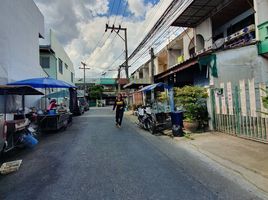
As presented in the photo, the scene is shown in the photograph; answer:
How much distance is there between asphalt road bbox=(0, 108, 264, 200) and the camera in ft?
13.1

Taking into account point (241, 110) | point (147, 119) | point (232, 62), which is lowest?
point (147, 119)

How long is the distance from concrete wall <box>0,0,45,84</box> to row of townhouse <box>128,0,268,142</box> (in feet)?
29.5

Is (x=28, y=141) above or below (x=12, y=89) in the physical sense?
below

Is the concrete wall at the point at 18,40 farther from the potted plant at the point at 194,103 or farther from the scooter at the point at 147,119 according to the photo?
the potted plant at the point at 194,103

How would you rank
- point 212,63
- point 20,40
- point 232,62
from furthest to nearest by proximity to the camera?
point 20,40 → point 232,62 → point 212,63

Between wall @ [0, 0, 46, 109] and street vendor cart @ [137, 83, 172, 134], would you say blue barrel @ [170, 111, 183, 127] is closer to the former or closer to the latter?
street vendor cart @ [137, 83, 172, 134]

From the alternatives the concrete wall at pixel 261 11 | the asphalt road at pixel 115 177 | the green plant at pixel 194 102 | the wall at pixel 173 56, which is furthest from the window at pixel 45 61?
the concrete wall at pixel 261 11

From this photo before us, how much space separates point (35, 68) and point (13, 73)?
4251 millimetres

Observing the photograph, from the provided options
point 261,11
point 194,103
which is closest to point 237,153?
point 194,103

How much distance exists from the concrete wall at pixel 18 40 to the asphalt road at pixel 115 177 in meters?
6.47

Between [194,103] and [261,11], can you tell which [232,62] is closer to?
[194,103]

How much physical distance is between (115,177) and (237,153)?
358 centimetres

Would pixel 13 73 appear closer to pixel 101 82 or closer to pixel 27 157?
pixel 27 157

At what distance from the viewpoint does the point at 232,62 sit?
1032cm
